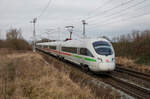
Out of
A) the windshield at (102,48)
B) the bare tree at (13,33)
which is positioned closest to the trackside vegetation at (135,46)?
the windshield at (102,48)

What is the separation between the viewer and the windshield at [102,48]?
391 inches

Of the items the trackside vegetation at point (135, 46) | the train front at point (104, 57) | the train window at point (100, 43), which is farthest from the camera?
the trackside vegetation at point (135, 46)

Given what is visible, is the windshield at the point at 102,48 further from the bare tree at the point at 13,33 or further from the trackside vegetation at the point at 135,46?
the bare tree at the point at 13,33

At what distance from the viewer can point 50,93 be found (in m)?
5.10

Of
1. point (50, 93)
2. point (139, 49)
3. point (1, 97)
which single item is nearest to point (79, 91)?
point (50, 93)

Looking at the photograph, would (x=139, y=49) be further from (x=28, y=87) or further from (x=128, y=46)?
(x=28, y=87)

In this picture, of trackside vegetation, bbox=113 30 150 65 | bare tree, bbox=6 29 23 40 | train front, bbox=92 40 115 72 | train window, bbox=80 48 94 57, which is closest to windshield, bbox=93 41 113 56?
train front, bbox=92 40 115 72

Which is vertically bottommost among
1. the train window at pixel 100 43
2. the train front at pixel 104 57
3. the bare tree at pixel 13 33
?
the train front at pixel 104 57

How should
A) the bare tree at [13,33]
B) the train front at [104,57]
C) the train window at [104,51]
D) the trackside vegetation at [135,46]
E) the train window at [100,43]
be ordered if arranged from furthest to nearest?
the bare tree at [13,33] < the trackside vegetation at [135,46] < the train window at [100,43] < the train window at [104,51] < the train front at [104,57]

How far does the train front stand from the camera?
9.42 meters

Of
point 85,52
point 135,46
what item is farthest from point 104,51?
point 135,46

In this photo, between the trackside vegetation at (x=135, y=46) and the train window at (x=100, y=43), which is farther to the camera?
the trackside vegetation at (x=135, y=46)

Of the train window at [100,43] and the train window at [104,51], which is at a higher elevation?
the train window at [100,43]

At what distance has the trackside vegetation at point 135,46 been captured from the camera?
16.9 m
